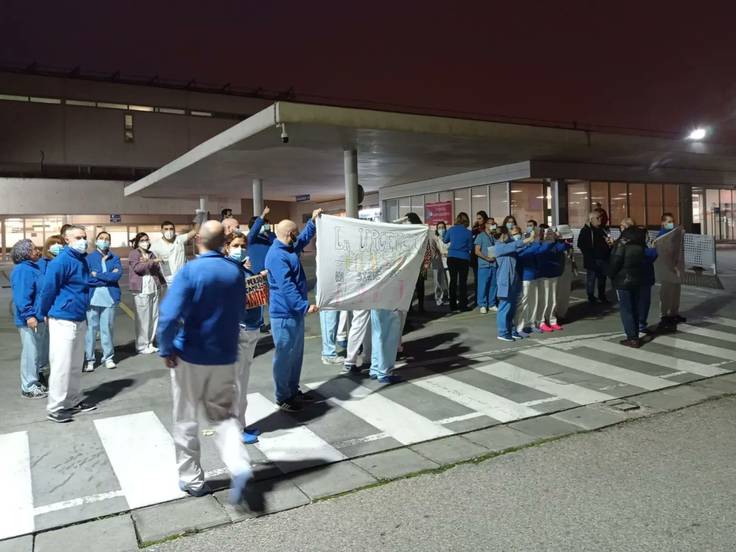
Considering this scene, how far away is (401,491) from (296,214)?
4447cm

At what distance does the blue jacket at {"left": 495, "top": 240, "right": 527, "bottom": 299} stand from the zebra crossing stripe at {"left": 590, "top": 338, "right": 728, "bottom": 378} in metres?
1.47

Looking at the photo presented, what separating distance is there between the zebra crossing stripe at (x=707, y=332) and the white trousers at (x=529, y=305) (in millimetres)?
2462

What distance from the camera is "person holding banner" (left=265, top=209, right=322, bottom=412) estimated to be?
628 cm

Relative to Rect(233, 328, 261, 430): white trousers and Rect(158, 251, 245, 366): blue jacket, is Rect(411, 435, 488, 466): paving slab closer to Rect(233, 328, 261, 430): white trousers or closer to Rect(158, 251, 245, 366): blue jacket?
Rect(233, 328, 261, 430): white trousers

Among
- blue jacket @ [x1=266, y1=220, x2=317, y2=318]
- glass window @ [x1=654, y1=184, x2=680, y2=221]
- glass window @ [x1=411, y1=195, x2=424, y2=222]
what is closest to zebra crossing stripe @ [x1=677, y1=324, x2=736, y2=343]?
blue jacket @ [x1=266, y1=220, x2=317, y2=318]

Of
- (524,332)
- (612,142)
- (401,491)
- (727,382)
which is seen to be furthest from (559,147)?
(401,491)

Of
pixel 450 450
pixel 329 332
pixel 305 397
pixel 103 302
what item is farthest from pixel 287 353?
pixel 103 302

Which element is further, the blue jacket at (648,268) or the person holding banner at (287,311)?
the blue jacket at (648,268)

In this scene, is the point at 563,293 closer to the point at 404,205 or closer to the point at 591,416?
the point at 591,416

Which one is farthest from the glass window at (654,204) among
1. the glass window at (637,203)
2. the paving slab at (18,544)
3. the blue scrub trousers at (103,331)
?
the paving slab at (18,544)

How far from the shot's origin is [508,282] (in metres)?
9.77

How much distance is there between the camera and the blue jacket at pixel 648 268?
9766 millimetres

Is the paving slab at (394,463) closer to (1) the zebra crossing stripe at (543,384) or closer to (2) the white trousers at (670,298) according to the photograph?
(1) the zebra crossing stripe at (543,384)

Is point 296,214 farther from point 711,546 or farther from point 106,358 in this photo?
point 711,546
